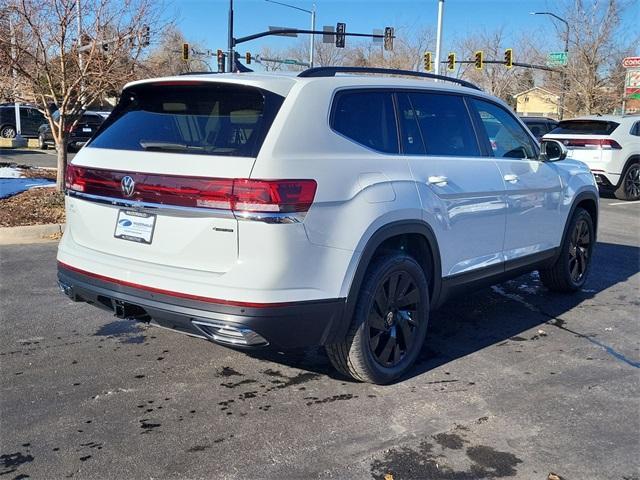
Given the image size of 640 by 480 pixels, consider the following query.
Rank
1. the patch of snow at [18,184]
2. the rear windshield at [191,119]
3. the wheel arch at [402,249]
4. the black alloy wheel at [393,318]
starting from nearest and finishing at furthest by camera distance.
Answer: the rear windshield at [191,119]
the wheel arch at [402,249]
the black alloy wheel at [393,318]
the patch of snow at [18,184]

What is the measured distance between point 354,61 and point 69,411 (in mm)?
46462

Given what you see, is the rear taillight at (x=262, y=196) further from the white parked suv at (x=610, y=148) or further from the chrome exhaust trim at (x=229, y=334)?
the white parked suv at (x=610, y=148)

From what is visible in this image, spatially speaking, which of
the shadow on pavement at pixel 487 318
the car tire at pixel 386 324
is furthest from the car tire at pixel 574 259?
the car tire at pixel 386 324

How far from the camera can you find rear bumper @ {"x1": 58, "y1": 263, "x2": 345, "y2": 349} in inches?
126

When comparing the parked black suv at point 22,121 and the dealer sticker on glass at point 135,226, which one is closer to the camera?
the dealer sticker on glass at point 135,226

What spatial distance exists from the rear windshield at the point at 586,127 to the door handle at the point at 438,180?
37.5 ft

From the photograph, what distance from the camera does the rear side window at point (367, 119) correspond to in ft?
12.1

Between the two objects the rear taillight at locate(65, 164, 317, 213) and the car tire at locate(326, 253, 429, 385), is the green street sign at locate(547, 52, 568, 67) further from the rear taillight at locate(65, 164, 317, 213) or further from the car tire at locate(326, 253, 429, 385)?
the rear taillight at locate(65, 164, 317, 213)

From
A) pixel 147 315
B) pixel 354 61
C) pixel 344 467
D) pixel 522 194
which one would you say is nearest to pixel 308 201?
pixel 147 315

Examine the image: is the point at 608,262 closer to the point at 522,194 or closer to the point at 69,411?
the point at 522,194

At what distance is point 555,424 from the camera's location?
3.56m

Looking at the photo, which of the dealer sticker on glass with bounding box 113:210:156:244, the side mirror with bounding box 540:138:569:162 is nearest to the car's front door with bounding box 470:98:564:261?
the side mirror with bounding box 540:138:569:162

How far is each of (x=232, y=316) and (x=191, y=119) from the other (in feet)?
3.85

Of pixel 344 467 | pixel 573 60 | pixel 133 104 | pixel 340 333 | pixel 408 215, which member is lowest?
pixel 344 467
